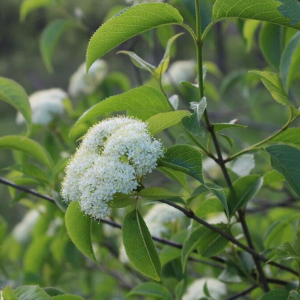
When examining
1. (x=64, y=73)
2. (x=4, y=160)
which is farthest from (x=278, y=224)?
(x=64, y=73)

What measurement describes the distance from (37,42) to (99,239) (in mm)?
6596

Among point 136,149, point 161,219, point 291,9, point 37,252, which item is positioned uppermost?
point 291,9

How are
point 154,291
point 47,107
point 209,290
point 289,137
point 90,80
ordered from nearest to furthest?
1. point 289,137
2. point 154,291
3. point 209,290
4. point 47,107
5. point 90,80

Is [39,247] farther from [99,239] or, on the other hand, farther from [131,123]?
[131,123]

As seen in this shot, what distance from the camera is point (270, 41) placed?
3.87 ft

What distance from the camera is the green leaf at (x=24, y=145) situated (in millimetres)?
1021

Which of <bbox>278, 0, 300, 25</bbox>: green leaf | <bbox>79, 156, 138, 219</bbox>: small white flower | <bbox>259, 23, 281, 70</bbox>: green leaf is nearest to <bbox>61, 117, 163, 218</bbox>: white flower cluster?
<bbox>79, 156, 138, 219</bbox>: small white flower

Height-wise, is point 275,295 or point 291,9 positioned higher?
point 291,9

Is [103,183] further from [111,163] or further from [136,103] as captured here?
[136,103]

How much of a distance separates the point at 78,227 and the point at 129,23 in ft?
1.02

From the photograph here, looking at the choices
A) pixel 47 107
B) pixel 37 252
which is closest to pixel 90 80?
pixel 47 107

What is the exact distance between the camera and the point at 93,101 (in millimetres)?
1929

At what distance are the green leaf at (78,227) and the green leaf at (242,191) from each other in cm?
24

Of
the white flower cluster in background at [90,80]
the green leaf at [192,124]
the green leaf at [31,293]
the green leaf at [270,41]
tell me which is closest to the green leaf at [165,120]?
the green leaf at [192,124]
